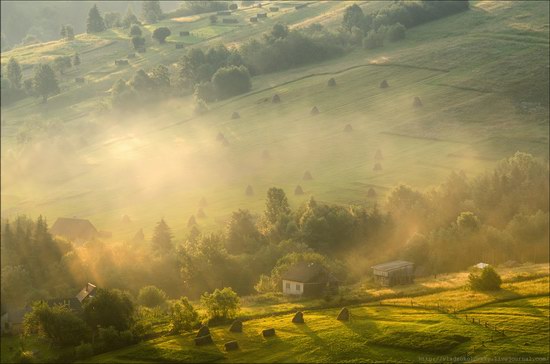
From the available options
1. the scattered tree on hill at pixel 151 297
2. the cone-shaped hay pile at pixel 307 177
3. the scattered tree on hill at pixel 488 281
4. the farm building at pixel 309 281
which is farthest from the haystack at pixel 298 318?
the cone-shaped hay pile at pixel 307 177

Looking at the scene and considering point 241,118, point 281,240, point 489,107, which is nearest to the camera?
point 281,240

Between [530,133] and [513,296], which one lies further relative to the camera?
[530,133]

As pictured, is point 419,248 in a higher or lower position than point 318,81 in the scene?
lower

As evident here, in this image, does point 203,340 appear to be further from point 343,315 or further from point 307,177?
point 307,177

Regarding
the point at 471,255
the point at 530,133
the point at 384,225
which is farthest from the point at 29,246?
the point at 530,133

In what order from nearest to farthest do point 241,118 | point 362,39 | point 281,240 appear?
1. point 281,240
2. point 241,118
3. point 362,39

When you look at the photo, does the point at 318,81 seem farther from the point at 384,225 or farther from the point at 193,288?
the point at 193,288
